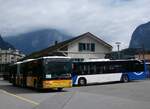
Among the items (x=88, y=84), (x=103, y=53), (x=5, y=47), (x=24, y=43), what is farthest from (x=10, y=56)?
(x=88, y=84)

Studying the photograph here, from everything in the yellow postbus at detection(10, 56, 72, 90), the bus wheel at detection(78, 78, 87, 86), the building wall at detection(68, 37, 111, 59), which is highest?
the building wall at detection(68, 37, 111, 59)

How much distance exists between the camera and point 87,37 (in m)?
62.0

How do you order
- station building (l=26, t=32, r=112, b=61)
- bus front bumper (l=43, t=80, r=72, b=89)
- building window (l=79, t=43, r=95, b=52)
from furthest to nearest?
building window (l=79, t=43, r=95, b=52) → station building (l=26, t=32, r=112, b=61) → bus front bumper (l=43, t=80, r=72, b=89)

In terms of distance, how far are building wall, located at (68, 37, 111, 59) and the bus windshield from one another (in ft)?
104

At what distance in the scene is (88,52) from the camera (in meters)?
62.6

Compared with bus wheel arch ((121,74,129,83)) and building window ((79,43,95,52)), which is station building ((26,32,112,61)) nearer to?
building window ((79,43,95,52))

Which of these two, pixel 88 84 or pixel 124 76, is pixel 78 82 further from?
pixel 124 76

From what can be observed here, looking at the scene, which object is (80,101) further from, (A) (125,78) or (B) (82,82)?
(A) (125,78)

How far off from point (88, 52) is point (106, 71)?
73.9 ft

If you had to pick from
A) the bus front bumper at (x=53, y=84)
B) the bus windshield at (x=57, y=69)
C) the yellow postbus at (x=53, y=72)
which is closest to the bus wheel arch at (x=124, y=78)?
the yellow postbus at (x=53, y=72)

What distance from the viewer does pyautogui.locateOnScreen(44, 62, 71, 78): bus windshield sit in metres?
28.1

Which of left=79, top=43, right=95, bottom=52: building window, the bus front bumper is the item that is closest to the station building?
left=79, top=43, right=95, bottom=52: building window

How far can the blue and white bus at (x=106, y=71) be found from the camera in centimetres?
3884

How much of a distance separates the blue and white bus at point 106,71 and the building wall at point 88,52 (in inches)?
775
